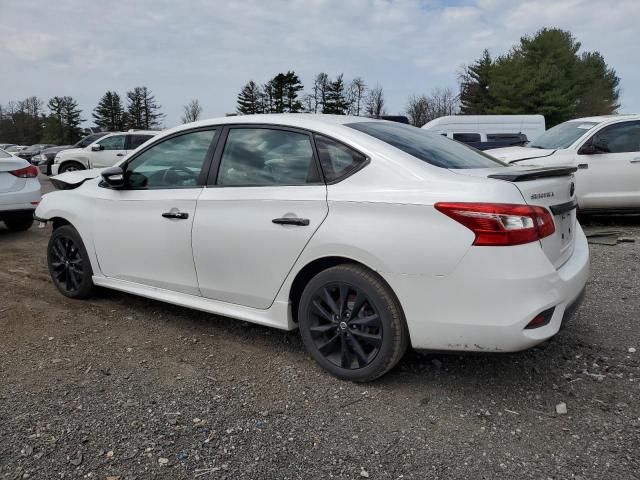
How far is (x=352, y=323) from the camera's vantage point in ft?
9.89

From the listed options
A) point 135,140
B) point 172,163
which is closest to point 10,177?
→ point 172,163

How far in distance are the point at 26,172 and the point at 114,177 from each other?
4382mm

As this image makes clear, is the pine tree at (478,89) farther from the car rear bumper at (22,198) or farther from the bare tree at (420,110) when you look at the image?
the car rear bumper at (22,198)

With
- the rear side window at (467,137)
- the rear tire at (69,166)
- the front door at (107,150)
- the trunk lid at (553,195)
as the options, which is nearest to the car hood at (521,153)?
the trunk lid at (553,195)

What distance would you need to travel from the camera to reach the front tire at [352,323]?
288 cm

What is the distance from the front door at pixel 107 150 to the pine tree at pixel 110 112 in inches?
2907

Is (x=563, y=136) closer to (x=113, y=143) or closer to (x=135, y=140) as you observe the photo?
(x=135, y=140)

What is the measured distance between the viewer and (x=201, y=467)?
2393mm

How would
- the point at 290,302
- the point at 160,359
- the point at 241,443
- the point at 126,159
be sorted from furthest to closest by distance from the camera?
the point at 126,159
the point at 160,359
the point at 290,302
the point at 241,443

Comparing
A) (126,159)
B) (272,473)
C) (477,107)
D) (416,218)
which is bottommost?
(272,473)

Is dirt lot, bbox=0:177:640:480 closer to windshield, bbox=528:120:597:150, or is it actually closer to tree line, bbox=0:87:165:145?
windshield, bbox=528:120:597:150

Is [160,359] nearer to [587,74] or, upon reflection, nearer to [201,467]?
[201,467]

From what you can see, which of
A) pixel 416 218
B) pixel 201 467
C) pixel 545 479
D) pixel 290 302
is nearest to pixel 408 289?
pixel 416 218

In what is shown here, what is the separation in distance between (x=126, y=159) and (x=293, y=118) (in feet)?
5.03
